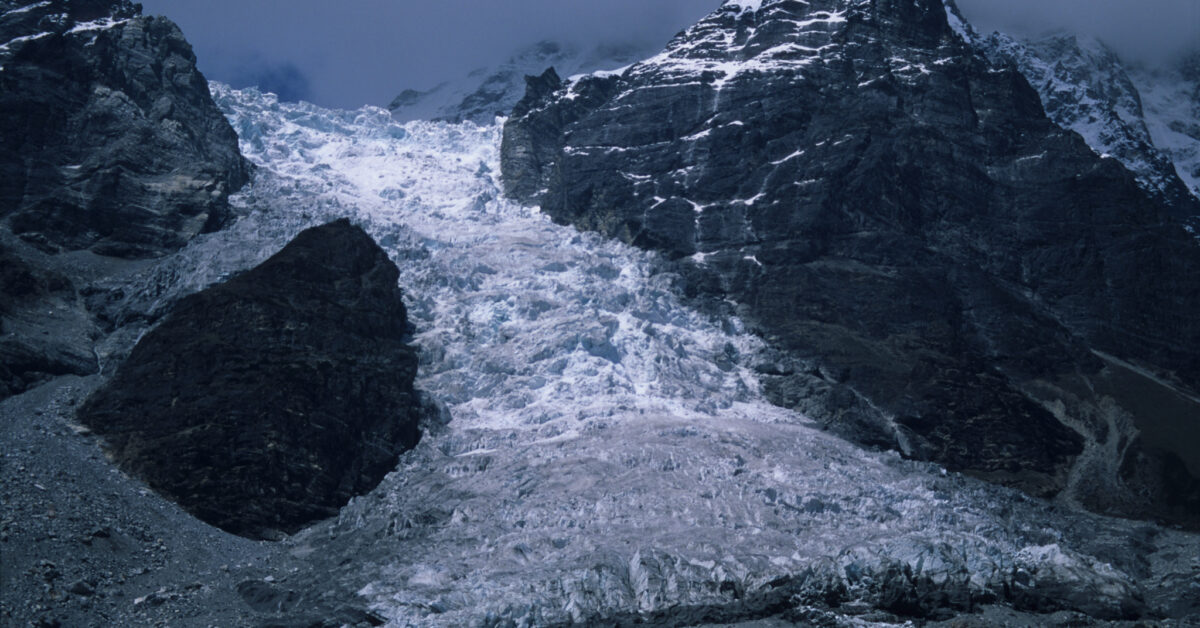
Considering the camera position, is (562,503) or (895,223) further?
(895,223)

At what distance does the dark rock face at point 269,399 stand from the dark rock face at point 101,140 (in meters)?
18.1

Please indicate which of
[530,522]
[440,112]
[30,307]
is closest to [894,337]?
[530,522]

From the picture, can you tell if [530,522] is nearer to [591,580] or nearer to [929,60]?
[591,580]

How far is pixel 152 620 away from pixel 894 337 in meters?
58.8

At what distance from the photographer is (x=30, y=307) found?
73875mm

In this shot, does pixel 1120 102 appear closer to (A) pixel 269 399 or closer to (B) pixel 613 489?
(B) pixel 613 489

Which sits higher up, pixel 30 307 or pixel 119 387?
pixel 30 307

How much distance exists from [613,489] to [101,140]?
193ft

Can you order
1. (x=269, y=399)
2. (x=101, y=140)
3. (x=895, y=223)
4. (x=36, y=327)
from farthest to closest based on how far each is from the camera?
1. (x=895, y=223)
2. (x=101, y=140)
3. (x=36, y=327)
4. (x=269, y=399)

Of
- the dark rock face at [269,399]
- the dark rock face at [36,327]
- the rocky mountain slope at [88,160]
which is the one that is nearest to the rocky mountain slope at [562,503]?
the dark rock face at [36,327]

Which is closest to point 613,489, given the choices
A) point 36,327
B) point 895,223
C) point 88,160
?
point 36,327

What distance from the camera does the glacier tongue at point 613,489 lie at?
52.2 metres

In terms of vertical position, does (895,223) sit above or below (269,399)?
above

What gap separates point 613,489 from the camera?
61.1m
